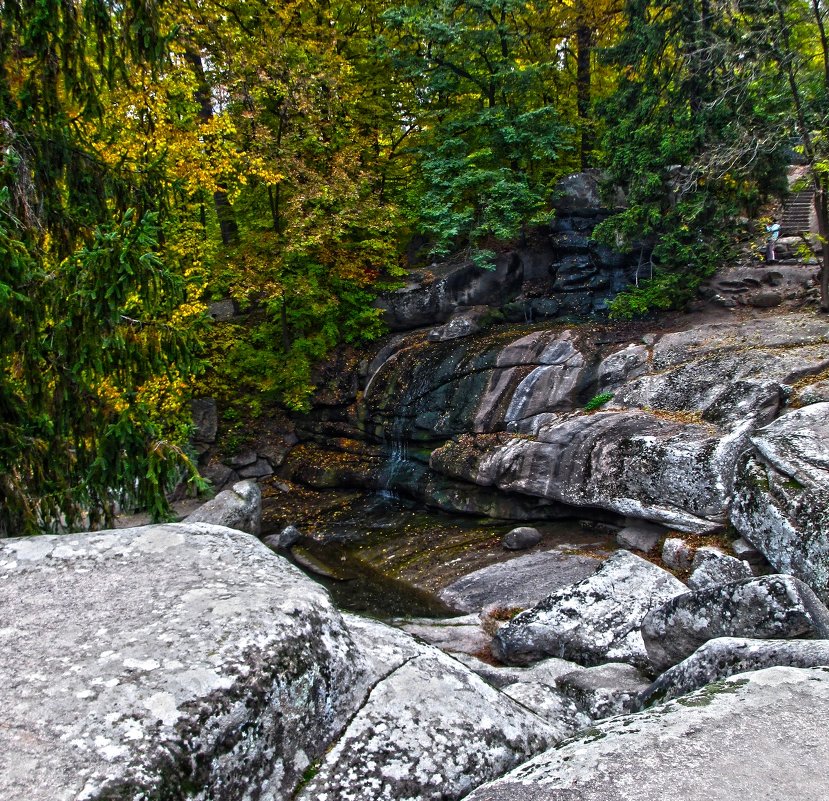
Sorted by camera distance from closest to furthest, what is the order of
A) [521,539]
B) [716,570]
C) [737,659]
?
[737,659], [716,570], [521,539]

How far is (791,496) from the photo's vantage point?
8.88m

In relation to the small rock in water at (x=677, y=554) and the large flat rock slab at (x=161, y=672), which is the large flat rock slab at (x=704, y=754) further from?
the small rock in water at (x=677, y=554)

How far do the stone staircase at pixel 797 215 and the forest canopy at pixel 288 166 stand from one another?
187 inches

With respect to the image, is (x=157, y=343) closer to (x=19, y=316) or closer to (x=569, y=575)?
(x=19, y=316)

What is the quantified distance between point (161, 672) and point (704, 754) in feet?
8.41

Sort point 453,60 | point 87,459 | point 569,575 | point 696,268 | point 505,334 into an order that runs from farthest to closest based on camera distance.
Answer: point 453,60
point 505,334
point 696,268
point 569,575
point 87,459

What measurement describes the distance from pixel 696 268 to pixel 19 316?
14845mm

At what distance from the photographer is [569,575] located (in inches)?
465

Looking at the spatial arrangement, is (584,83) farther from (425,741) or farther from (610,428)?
(425,741)

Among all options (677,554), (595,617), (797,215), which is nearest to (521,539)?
(677,554)

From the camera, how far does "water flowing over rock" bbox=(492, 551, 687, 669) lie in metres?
8.28

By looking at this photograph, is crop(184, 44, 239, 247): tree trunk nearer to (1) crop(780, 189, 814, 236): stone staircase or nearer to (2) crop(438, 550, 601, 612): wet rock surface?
(2) crop(438, 550, 601, 612): wet rock surface

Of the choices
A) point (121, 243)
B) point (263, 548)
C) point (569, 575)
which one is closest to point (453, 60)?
point (569, 575)

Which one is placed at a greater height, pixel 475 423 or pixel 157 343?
pixel 157 343
